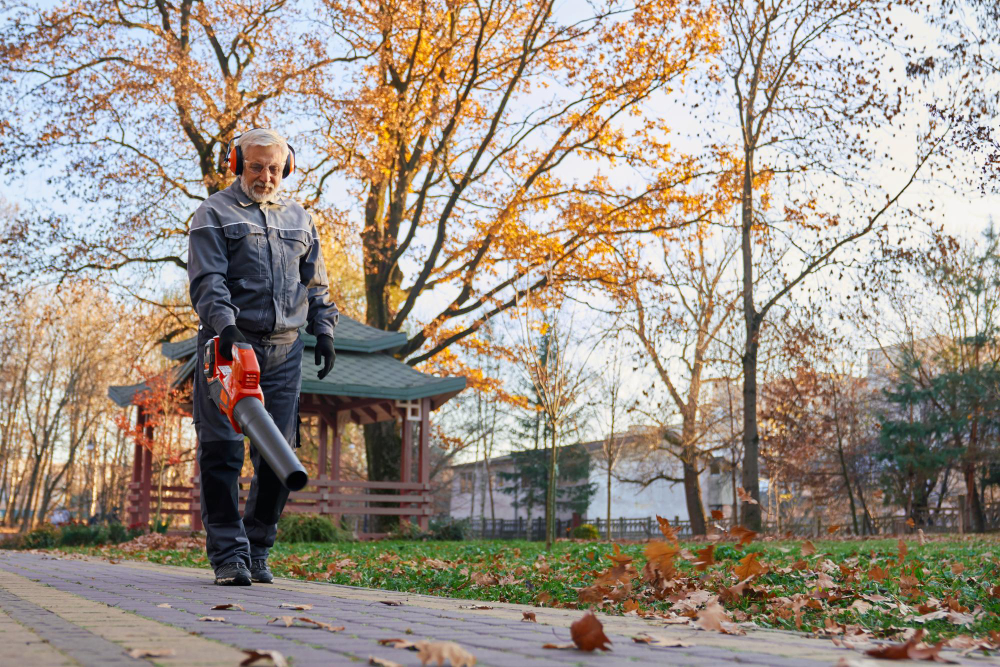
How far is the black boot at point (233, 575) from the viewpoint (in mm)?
4859

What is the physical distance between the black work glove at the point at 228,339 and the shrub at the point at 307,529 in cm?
1194

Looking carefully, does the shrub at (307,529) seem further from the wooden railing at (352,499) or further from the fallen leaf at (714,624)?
the fallen leaf at (714,624)

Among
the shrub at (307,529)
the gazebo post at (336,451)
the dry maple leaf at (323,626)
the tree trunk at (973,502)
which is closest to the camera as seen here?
the dry maple leaf at (323,626)

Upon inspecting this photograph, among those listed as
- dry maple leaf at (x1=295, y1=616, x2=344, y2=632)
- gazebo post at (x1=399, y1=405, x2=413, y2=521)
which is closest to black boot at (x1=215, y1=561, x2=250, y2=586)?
dry maple leaf at (x1=295, y1=616, x2=344, y2=632)

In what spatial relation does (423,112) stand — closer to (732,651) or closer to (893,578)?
(893,578)

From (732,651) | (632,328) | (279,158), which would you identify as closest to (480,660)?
(732,651)

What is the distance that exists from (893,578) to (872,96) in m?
12.8

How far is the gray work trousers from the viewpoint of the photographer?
5.11m

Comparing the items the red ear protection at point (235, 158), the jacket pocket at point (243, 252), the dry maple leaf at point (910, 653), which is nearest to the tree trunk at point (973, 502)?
the red ear protection at point (235, 158)

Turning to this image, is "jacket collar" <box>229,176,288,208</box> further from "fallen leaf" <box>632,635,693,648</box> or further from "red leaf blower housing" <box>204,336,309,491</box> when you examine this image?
"fallen leaf" <box>632,635,693,648</box>

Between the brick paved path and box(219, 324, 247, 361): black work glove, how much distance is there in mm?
1124

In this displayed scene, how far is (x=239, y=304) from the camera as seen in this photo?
5.07 meters

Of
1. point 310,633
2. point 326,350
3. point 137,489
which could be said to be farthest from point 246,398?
point 137,489

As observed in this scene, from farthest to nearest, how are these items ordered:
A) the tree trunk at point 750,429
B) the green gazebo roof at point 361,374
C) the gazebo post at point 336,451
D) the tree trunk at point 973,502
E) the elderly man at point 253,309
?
the tree trunk at point 973,502 < the gazebo post at point 336,451 < the green gazebo roof at point 361,374 < the tree trunk at point 750,429 < the elderly man at point 253,309
